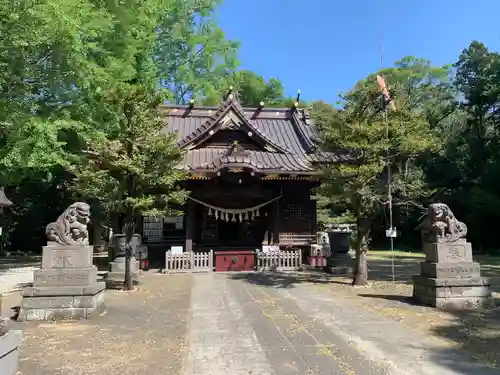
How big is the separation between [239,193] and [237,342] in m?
11.2

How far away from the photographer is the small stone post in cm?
923

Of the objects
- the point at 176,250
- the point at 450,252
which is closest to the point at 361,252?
the point at 450,252

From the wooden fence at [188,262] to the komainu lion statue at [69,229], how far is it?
24.4ft

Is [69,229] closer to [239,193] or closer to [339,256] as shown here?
[239,193]

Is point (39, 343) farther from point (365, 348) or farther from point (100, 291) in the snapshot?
point (365, 348)

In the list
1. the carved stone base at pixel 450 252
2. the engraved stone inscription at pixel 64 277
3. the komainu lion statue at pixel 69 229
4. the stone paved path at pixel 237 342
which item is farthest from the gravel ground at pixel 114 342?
the carved stone base at pixel 450 252

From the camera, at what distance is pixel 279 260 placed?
1694 cm

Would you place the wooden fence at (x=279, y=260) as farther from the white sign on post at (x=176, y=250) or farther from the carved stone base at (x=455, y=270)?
the carved stone base at (x=455, y=270)

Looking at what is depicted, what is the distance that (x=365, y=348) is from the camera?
6.22m

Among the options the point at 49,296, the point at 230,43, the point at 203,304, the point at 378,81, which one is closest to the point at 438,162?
the point at 230,43

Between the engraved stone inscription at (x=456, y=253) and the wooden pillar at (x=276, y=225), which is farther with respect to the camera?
the wooden pillar at (x=276, y=225)

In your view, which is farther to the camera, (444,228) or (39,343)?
(444,228)

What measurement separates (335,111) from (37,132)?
9946 mm

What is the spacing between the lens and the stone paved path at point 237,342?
5434 millimetres
